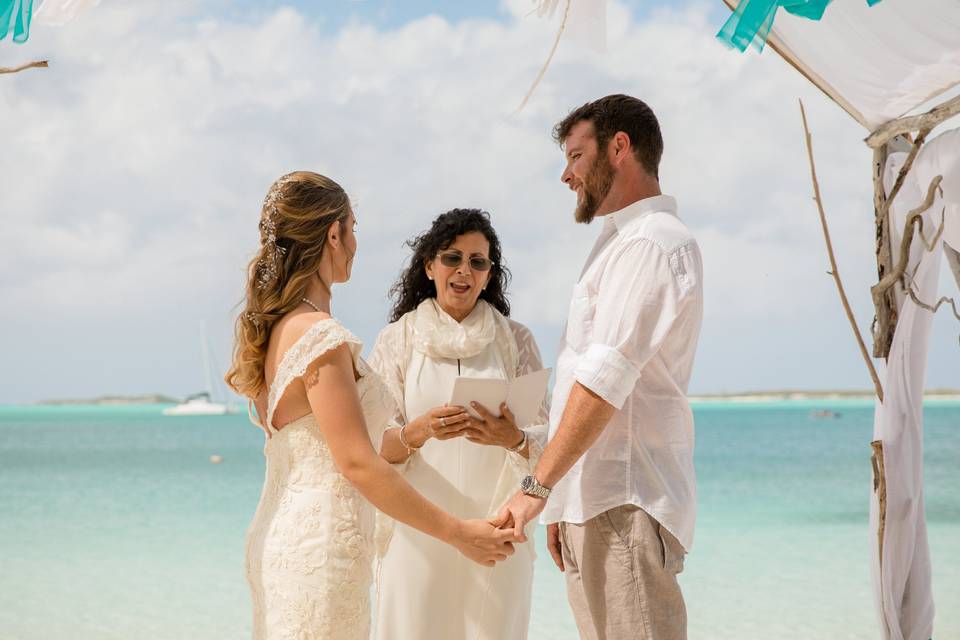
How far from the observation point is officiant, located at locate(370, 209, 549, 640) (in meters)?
3.88

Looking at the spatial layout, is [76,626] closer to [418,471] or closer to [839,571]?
[418,471]

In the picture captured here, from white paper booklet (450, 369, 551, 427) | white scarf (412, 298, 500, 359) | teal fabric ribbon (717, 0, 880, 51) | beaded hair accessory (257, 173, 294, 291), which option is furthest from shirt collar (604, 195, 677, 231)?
white scarf (412, 298, 500, 359)

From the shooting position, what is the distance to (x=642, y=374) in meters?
2.74

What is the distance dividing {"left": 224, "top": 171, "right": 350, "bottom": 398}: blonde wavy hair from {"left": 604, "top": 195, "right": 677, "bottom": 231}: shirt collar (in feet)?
2.61

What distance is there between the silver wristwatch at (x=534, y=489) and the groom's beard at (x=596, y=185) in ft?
2.50

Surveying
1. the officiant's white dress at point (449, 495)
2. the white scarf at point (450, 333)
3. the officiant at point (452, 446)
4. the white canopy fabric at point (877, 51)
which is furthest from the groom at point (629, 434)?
the white canopy fabric at point (877, 51)

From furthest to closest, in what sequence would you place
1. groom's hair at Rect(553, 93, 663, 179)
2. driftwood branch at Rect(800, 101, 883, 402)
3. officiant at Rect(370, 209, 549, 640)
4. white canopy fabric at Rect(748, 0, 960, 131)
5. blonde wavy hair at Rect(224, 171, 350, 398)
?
driftwood branch at Rect(800, 101, 883, 402) → officiant at Rect(370, 209, 549, 640) → white canopy fabric at Rect(748, 0, 960, 131) → groom's hair at Rect(553, 93, 663, 179) → blonde wavy hair at Rect(224, 171, 350, 398)

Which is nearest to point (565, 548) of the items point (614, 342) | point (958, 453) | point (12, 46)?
point (614, 342)

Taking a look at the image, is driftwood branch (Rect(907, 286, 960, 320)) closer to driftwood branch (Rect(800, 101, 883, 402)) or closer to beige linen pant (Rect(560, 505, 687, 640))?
driftwood branch (Rect(800, 101, 883, 402))

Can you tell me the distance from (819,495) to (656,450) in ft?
70.3

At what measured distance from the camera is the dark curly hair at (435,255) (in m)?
4.20

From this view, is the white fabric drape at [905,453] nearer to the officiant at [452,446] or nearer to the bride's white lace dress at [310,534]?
the officiant at [452,446]

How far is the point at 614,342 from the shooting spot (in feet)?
8.69

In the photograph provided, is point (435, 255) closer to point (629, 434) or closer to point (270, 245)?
point (270, 245)
